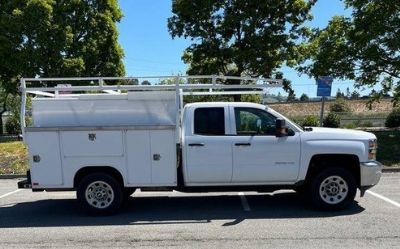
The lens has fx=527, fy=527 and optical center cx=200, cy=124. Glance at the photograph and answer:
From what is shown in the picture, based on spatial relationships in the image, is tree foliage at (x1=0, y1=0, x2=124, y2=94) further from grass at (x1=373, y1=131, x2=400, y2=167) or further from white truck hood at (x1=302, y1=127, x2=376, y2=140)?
white truck hood at (x1=302, y1=127, x2=376, y2=140)

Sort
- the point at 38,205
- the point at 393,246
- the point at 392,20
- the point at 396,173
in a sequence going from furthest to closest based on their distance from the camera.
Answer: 1. the point at 392,20
2. the point at 396,173
3. the point at 38,205
4. the point at 393,246

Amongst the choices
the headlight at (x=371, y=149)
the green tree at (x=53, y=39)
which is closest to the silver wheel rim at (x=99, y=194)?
the headlight at (x=371, y=149)

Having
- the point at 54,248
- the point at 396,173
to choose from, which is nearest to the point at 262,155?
the point at 54,248

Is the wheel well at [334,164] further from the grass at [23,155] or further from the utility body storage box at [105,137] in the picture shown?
the grass at [23,155]

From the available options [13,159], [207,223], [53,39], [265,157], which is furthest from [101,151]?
[53,39]

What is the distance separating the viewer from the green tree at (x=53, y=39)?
109ft

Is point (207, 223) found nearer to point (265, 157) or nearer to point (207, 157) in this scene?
point (207, 157)

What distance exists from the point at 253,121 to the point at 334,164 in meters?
1.62

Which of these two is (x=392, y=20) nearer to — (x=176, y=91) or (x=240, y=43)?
(x=240, y=43)

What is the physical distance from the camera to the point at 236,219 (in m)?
8.65

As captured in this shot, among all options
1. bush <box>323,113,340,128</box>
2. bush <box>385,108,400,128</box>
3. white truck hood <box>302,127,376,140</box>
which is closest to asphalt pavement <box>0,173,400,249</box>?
white truck hood <box>302,127,376,140</box>

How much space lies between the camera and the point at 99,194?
9133 millimetres

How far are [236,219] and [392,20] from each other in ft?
52.3

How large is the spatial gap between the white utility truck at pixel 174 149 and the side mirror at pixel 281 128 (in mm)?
21
